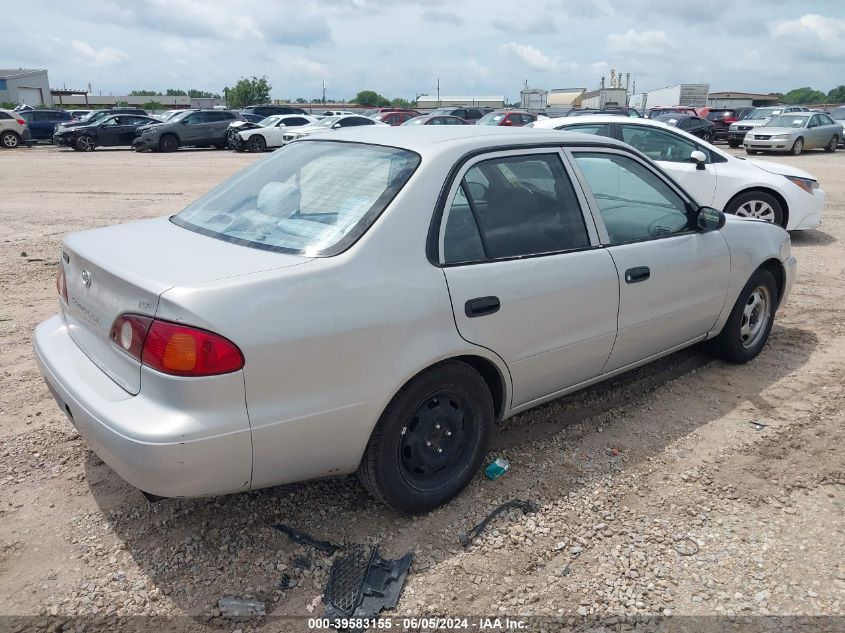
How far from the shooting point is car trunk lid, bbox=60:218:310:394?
8.43ft

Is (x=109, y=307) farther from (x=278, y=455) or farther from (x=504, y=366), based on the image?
(x=504, y=366)

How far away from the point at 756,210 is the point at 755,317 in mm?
4496

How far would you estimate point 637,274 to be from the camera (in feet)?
12.3

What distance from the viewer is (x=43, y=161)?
21.9 metres

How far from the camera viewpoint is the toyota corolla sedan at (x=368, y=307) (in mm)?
2463

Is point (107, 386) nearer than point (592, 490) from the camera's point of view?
Yes

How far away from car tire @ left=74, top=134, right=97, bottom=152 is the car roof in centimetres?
2722

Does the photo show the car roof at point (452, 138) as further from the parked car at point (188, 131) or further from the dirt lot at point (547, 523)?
the parked car at point (188, 131)

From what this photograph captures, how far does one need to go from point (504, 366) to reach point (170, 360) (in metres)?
1.52

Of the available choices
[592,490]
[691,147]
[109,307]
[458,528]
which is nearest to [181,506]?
[109,307]

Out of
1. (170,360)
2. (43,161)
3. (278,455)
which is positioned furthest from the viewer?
(43,161)

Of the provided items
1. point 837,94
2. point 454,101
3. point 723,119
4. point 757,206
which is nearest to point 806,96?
point 837,94

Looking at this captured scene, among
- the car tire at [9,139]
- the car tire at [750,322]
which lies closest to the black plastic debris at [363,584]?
the car tire at [750,322]

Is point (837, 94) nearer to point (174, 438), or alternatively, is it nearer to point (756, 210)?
point (756, 210)
